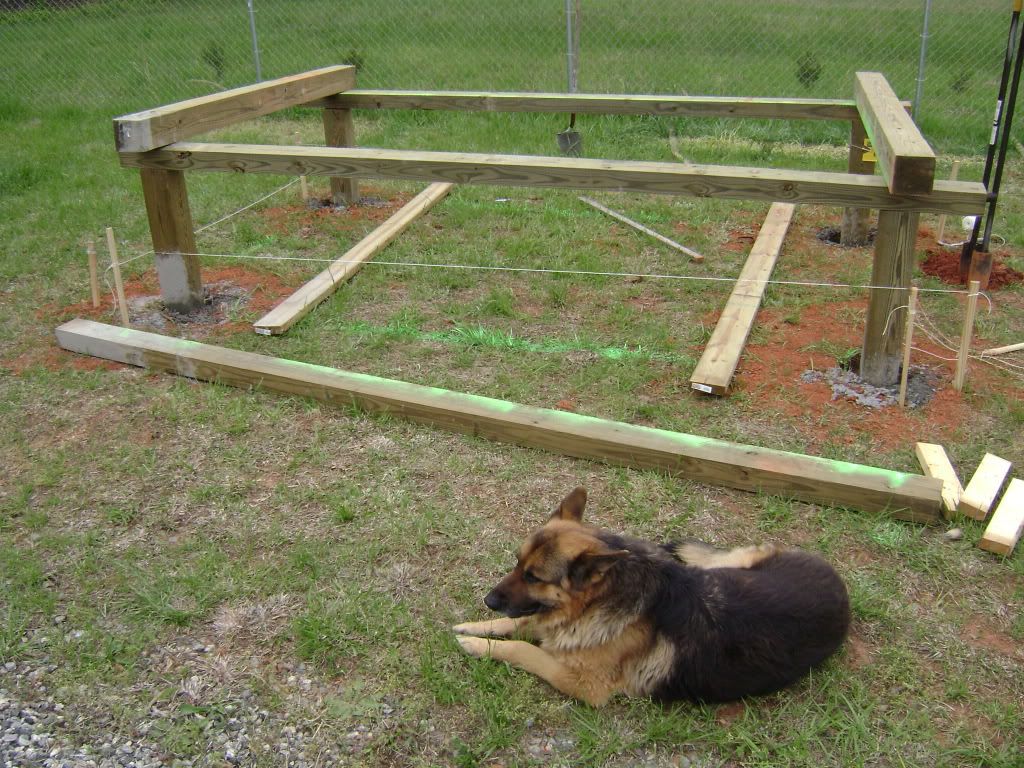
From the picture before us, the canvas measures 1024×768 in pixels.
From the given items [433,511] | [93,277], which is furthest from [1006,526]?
[93,277]

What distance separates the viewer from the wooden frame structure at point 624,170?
4062 mm

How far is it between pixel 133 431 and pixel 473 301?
225cm

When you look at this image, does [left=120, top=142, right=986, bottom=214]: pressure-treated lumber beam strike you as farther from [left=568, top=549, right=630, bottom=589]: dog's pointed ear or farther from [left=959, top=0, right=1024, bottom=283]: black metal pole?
[left=568, top=549, right=630, bottom=589]: dog's pointed ear

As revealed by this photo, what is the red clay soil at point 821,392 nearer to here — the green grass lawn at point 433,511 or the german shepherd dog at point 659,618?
the green grass lawn at point 433,511

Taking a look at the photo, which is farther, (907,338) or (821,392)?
(821,392)

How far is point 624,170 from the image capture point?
436 centimetres

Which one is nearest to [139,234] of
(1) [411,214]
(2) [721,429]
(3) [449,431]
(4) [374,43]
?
(1) [411,214]

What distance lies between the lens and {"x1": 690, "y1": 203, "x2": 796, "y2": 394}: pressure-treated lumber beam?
4410 mm

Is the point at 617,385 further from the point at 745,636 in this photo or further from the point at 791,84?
the point at 791,84

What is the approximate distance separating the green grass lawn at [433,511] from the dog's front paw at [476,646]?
0.05m

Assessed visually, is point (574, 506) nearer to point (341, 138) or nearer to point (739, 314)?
point (739, 314)

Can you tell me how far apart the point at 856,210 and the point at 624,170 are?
281 centimetres

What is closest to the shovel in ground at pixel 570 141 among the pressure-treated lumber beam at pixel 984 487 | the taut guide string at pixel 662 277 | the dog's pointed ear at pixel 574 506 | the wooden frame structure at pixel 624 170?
the wooden frame structure at pixel 624 170

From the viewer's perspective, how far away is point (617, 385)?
14.9 feet
